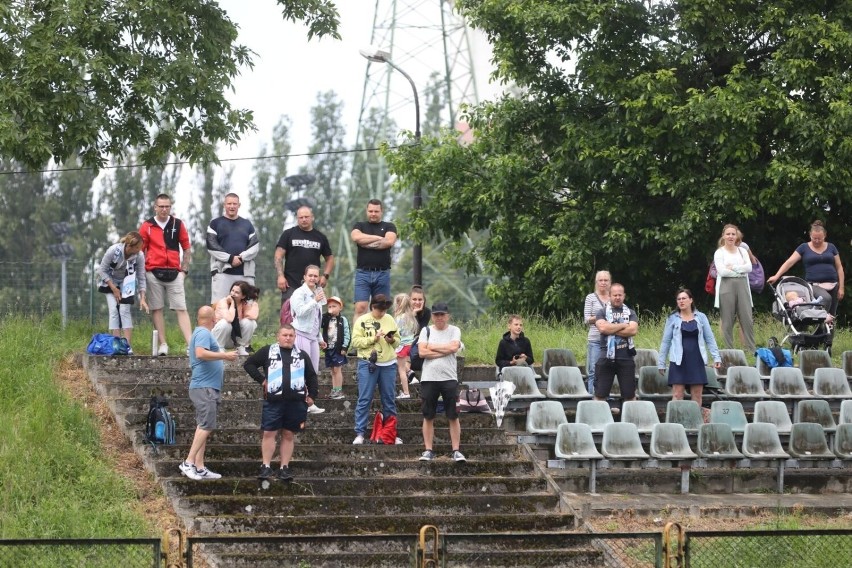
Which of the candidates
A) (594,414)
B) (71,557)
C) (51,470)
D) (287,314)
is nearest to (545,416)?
(594,414)

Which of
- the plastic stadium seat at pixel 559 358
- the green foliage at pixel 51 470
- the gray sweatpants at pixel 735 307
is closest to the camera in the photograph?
the green foliage at pixel 51 470

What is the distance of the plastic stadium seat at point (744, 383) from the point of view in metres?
16.0

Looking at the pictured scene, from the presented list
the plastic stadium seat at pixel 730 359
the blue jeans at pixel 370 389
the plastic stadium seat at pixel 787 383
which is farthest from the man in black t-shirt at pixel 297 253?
the plastic stadium seat at pixel 787 383

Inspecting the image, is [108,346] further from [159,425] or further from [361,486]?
[361,486]

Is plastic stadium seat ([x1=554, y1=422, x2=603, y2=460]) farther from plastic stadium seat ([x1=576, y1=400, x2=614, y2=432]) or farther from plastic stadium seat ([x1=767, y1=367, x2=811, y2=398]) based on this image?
plastic stadium seat ([x1=767, y1=367, x2=811, y2=398])

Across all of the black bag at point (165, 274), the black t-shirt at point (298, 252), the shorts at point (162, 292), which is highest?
the black t-shirt at point (298, 252)

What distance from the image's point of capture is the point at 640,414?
14422 millimetres

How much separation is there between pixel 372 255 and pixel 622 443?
370 centimetres

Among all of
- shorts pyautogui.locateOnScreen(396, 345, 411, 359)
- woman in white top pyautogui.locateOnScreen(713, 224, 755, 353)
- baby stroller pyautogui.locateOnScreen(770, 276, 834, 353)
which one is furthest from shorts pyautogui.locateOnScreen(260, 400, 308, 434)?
baby stroller pyautogui.locateOnScreen(770, 276, 834, 353)

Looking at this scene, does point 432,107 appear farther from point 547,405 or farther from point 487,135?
point 547,405

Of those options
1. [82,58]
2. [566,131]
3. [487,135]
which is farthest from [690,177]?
[82,58]

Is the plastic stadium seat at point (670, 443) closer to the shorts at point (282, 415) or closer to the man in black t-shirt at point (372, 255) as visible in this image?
the man in black t-shirt at point (372, 255)

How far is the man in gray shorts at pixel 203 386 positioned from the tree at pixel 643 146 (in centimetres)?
1117

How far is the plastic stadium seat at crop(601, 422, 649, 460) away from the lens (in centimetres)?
1349
